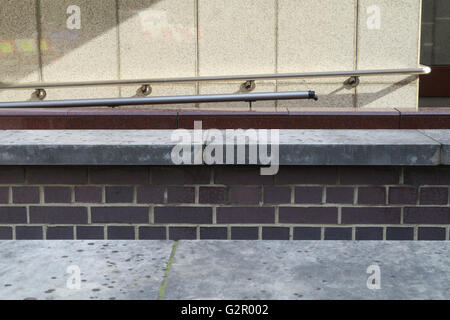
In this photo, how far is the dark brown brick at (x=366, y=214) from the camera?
129 inches

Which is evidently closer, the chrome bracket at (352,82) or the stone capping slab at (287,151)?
the stone capping slab at (287,151)

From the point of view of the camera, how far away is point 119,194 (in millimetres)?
3297

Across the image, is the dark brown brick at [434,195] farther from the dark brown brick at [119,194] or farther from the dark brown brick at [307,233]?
the dark brown brick at [119,194]

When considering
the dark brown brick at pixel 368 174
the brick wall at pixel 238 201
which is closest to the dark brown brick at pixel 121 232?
the brick wall at pixel 238 201

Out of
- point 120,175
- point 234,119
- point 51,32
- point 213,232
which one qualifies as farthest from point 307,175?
point 51,32

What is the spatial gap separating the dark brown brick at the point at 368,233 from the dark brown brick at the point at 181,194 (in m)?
0.84

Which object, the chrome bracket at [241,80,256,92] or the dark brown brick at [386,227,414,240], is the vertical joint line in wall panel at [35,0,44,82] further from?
the dark brown brick at [386,227,414,240]

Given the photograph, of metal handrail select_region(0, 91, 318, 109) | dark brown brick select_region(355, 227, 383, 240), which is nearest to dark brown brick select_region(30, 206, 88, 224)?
dark brown brick select_region(355, 227, 383, 240)

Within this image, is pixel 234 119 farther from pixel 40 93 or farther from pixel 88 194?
pixel 88 194

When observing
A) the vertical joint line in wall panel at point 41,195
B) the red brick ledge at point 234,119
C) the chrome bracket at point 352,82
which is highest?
the chrome bracket at point 352,82

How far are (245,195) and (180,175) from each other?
336 mm

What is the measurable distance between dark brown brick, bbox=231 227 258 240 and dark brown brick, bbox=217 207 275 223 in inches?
1.5

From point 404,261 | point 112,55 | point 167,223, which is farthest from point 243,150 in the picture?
point 112,55

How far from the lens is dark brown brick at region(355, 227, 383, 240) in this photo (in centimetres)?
329
